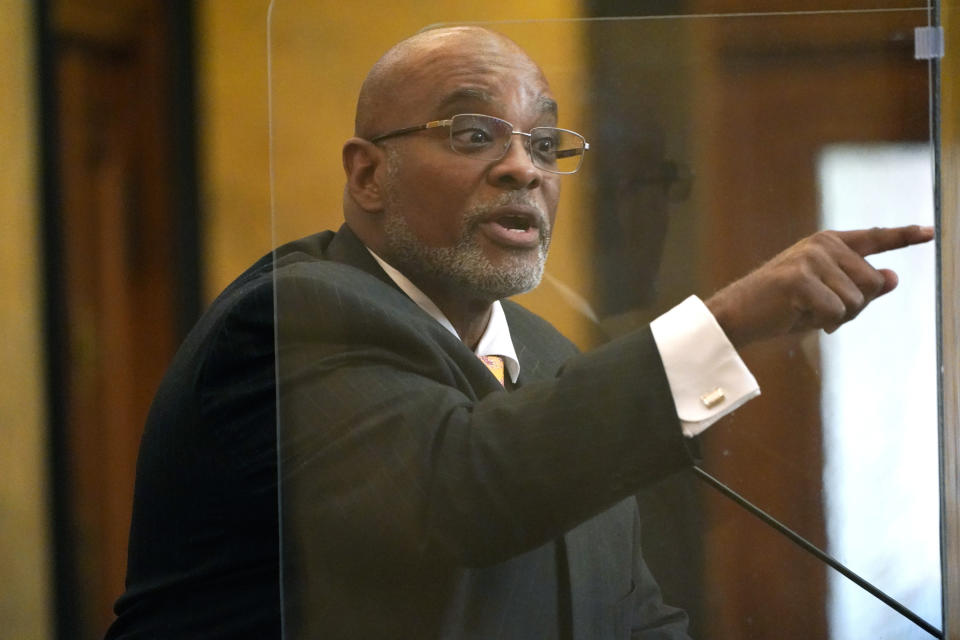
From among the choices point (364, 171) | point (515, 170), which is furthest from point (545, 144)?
point (364, 171)

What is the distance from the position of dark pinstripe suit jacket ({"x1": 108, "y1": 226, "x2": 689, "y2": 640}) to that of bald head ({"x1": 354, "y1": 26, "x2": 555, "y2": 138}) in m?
0.11

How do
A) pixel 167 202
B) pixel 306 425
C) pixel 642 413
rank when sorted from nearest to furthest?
pixel 642 413 < pixel 306 425 < pixel 167 202

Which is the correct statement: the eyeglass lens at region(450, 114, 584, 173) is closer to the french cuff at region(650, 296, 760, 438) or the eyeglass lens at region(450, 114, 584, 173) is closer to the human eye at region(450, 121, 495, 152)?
the human eye at region(450, 121, 495, 152)

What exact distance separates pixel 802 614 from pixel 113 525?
1118 millimetres

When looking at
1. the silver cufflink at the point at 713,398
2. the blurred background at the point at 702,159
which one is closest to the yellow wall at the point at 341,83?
the blurred background at the point at 702,159

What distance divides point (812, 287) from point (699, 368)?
111 mm

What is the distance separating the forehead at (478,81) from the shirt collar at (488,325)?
14cm

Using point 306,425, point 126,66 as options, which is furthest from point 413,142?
point 126,66

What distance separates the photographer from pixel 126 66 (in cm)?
160

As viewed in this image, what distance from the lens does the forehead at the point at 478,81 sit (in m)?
0.86

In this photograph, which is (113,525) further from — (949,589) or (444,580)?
(949,589)

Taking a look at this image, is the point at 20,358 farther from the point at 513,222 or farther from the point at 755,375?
the point at 755,375

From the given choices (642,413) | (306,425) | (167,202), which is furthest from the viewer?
(167,202)

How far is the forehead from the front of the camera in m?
0.86
